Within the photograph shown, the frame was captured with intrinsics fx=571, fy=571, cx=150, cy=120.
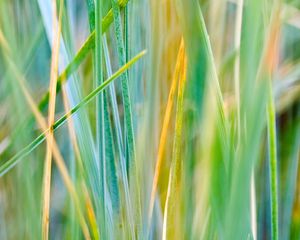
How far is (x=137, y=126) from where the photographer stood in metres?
0.54

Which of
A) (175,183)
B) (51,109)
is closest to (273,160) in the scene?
(175,183)

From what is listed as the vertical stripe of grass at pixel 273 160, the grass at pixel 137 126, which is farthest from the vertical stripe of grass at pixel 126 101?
the vertical stripe of grass at pixel 273 160

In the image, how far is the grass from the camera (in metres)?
0.41

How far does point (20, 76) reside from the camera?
1.66ft

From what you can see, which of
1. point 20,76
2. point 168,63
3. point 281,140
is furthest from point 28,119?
point 281,140

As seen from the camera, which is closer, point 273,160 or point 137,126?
point 273,160

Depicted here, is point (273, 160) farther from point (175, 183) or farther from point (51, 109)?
point (51, 109)

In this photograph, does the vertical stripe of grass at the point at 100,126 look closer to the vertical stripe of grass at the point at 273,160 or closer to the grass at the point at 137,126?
the grass at the point at 137,126

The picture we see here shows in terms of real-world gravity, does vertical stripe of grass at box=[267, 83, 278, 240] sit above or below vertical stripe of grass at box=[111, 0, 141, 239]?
below

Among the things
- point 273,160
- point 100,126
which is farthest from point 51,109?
point 273,160

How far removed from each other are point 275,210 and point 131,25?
21cm

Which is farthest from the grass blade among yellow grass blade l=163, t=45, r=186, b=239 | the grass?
yellow grass blade l=163, t=45, r=186, b=239

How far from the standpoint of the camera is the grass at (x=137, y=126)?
0.41 meters

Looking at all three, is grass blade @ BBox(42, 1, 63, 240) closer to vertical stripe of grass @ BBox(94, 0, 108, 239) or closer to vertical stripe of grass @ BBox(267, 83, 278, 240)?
vertical stripe of grass @ BBox(94, 0, 108, 239)
